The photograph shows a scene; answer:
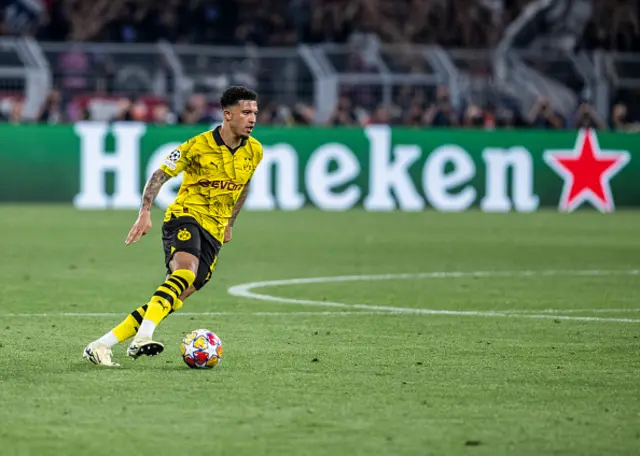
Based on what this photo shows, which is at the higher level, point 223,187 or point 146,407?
point 223,187

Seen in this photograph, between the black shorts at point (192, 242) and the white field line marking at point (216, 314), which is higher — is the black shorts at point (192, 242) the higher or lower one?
the higher one

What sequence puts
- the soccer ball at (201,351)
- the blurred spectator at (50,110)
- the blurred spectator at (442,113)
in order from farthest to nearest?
the blurred spectator at (442,113) < the blurred spectator at (50,110) < the soccer ball at (201,351)

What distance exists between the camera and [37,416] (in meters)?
7.18

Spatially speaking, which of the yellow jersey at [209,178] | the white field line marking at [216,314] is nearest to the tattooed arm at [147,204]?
the yellow jersey at [209,178]

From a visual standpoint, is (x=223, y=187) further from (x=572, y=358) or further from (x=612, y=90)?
(x=612, y=90)

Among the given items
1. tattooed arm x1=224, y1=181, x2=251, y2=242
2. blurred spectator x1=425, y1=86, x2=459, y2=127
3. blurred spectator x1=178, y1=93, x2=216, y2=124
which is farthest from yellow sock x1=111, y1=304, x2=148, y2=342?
A: blurred spectator x1=425, y1=86, x2=459, y2=127

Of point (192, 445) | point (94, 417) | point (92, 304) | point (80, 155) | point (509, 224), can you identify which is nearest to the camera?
point (192, 445)

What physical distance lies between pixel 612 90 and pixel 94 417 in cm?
2457

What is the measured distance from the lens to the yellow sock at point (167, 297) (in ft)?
29.8

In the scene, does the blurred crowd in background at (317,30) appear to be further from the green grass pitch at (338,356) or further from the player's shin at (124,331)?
the player's shin at (124,331)

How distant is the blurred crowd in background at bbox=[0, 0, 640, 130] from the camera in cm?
2864

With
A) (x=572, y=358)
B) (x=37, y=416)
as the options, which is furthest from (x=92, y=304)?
(x=37, y=416)

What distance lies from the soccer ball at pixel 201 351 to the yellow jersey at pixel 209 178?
982 mm

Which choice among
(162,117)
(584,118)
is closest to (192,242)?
(162,117)
